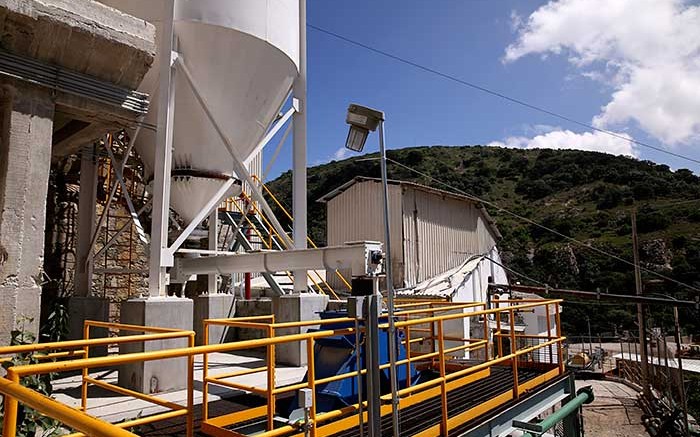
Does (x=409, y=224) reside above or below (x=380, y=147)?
above

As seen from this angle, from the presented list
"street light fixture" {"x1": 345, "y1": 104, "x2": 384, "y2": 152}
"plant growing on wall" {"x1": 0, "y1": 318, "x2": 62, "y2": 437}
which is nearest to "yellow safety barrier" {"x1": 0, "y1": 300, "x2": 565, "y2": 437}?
"plant growing on wall" {"x1": 0, "y1": 318, "x2": 62, "y2": 437}

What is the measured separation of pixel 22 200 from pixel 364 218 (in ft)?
52.8

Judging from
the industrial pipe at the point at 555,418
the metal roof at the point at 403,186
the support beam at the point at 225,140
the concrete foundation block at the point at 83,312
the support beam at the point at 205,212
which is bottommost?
the industrial pipe at the point at 555,418

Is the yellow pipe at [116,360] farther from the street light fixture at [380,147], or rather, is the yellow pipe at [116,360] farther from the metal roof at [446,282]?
the metal roof at [446,282]

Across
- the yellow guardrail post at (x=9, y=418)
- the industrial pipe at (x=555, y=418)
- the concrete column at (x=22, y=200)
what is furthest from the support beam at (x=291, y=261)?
the yellow guardrail post at (x=9, y=418)

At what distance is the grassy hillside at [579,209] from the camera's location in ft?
131

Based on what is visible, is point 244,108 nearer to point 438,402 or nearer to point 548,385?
point 438,402

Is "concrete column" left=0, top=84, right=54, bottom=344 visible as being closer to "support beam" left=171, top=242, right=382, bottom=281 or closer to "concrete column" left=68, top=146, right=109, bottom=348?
"support beam" left=171, top=242, right=382, bottom=281

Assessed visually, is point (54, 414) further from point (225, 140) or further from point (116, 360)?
point (225, 140)

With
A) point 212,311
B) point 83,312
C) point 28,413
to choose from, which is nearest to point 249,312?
point 212,311

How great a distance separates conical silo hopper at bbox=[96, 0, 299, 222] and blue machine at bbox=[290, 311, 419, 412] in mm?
4537

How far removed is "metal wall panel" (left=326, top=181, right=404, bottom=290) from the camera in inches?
755

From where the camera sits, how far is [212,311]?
10.9 metres

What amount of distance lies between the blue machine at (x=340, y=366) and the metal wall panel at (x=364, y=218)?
12806mm
